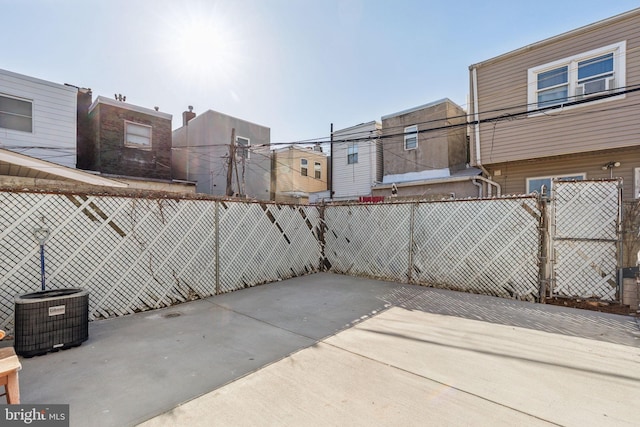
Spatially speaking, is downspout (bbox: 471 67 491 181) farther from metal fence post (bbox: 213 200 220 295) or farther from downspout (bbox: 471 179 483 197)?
metal fence post (bbox: 213 200 220 295)

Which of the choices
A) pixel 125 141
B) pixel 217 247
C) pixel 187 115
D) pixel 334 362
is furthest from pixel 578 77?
pixel 187 115

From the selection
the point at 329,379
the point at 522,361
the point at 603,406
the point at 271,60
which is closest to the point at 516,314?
the point at 522,361

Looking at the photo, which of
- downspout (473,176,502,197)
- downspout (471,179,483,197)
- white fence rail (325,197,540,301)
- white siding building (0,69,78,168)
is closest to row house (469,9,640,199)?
downspout (473,176,502,197)

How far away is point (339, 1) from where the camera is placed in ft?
20.5

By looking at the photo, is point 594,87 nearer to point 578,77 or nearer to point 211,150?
point 578,77

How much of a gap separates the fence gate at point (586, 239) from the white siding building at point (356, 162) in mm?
9208

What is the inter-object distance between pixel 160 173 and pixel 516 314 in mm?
13586

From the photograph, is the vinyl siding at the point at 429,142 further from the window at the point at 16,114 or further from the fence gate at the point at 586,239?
the window at the point at 16,114

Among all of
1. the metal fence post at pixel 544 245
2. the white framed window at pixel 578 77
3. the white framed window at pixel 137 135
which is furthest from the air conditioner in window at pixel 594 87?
the white framed window at pixel 137 135

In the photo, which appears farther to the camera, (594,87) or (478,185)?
(478,185)

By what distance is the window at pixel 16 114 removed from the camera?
29.1 ft

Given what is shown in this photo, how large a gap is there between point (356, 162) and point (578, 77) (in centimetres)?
877

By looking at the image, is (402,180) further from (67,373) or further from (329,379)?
(67,373)

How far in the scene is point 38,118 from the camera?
941cm
